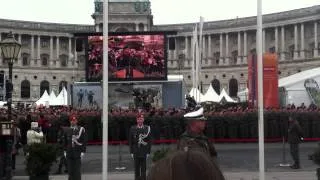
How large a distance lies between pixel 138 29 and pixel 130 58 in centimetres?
7889

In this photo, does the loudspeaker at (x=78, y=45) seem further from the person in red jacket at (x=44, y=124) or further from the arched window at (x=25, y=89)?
the arched window at (x=25, y=89)

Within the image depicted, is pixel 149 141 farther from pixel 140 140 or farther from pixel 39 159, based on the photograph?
pixel 39 159

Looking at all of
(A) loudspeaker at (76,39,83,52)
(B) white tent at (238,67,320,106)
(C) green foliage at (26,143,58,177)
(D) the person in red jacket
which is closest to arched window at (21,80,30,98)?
(B) white tent at (238,67,320,106)

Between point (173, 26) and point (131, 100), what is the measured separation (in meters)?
81.8

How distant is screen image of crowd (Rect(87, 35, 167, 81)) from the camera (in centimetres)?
3956

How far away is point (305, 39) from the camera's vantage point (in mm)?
105188

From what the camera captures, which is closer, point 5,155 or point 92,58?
point 5,155

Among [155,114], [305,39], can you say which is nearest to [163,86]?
[155,114]

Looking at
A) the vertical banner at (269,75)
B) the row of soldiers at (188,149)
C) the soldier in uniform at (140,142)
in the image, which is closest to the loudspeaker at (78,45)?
the vertical banner at (269,75)

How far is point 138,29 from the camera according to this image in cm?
11812

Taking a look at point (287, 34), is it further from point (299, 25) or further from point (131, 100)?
point (131, 100)

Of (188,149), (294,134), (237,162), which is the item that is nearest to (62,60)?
(237,162)

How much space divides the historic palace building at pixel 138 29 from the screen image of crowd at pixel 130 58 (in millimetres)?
71341

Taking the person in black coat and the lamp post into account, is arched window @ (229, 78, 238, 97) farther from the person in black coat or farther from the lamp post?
the lamp post
